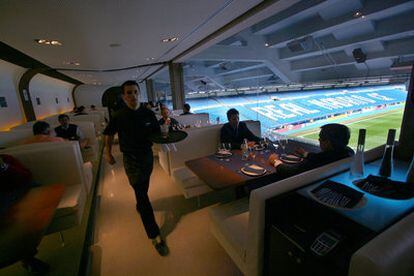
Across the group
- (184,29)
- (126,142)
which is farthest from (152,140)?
(184,29)

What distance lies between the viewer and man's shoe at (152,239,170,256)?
1.89 m

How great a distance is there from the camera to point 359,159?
130 centimetres

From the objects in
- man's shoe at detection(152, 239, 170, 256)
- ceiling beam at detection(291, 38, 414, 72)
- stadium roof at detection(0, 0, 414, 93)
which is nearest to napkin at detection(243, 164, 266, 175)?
man's shoe at detection(152, 239, 170, 256)

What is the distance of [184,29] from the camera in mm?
2803

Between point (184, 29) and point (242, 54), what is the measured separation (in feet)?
6.81

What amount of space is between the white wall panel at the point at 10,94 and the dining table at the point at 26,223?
4.39 meters

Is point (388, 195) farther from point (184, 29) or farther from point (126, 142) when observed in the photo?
point (184, 29)

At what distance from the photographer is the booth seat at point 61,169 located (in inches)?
79.7

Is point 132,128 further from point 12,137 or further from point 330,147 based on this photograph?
point 12,137

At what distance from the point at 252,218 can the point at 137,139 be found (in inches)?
51.3

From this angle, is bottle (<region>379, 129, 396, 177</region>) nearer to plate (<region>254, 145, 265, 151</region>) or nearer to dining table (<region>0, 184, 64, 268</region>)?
plate (<region>254, 145, 265, 151</region>)

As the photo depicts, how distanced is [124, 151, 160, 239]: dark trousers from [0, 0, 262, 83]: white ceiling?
1.54 meters

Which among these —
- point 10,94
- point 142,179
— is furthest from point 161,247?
point 10,94

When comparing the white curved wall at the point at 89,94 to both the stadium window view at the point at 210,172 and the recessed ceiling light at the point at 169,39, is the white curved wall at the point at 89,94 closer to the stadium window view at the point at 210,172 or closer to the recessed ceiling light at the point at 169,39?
the stadium window view at the point at 210,172
